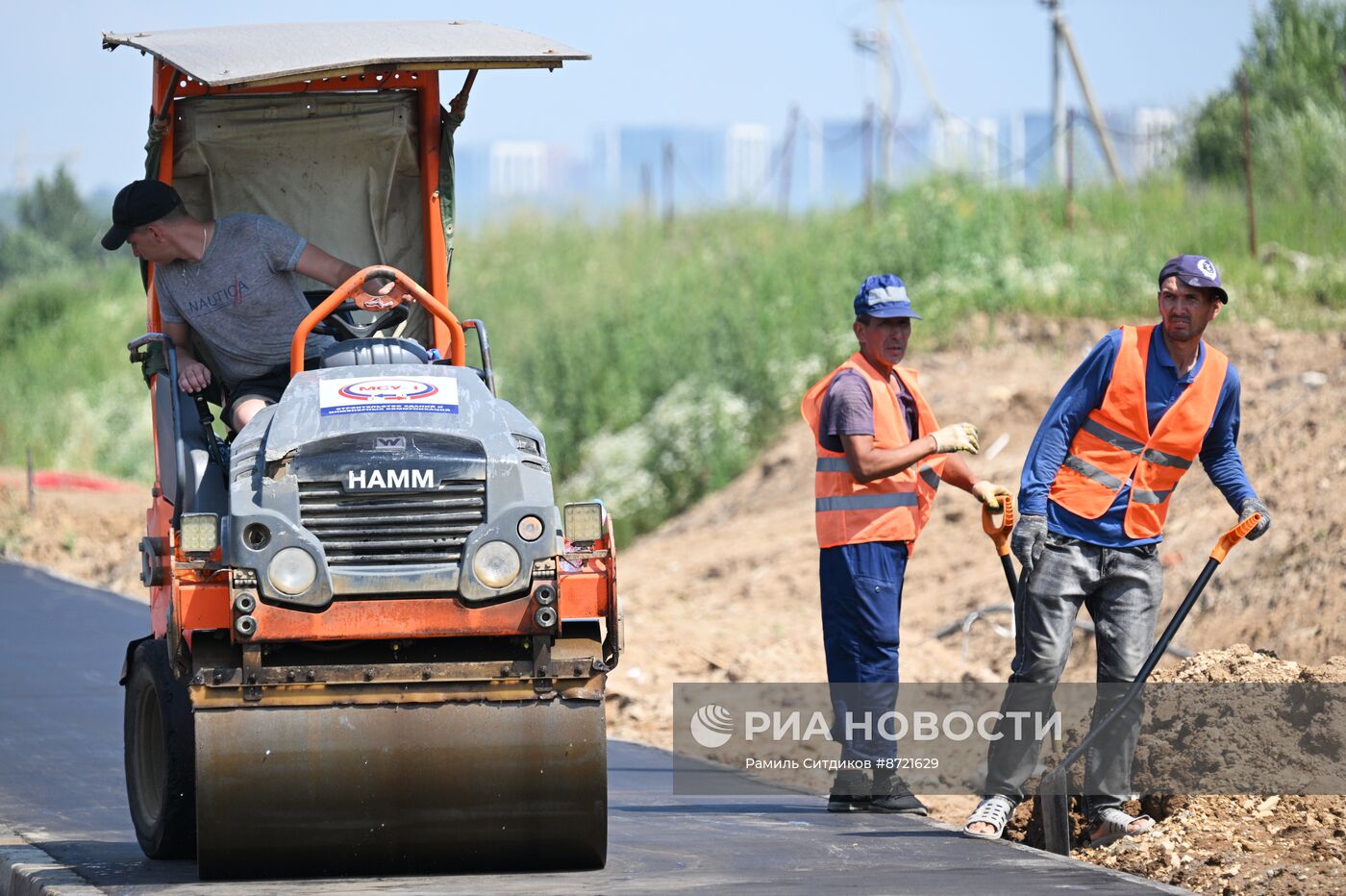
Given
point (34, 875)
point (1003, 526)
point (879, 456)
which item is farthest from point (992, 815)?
point (34, 875)

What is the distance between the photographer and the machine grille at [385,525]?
554 centimetres

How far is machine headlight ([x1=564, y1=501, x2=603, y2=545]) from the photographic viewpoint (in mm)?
5680

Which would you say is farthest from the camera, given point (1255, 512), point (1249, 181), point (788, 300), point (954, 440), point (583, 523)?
point (788, 300)

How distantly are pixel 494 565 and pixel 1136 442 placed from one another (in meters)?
2.43

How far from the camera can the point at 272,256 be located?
6.64 m

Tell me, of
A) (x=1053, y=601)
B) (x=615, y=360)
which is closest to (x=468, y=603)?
(x=1053, y=601)

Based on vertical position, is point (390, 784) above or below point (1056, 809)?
above

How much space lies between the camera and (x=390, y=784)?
5.51 metres

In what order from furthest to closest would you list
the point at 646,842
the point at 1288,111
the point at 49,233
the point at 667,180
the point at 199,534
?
the point at 49,233
the point at 667,180
the point at 1288,111
the point at 646,842
the point at 199,534

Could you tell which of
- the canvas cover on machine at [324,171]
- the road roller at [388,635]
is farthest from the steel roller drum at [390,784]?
the canvas cover on machine at [324,171]

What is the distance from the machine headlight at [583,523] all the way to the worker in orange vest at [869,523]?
4.85ft

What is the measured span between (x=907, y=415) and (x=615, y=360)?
12918 millimetres

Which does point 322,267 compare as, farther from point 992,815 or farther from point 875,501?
point 992,815

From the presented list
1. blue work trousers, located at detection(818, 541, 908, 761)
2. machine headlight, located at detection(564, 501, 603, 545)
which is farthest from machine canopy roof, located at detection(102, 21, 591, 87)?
blue work trousers, located at detection(818, 541, 908, 761)
